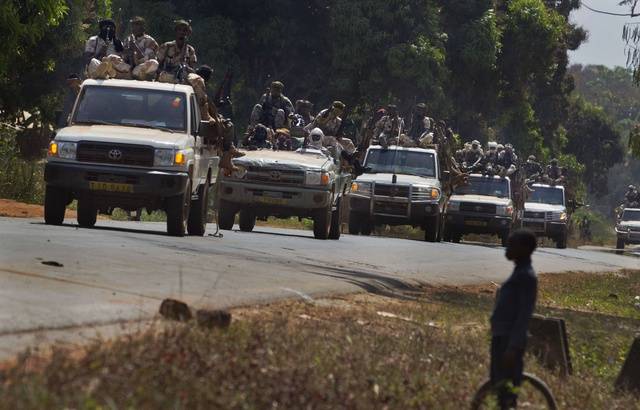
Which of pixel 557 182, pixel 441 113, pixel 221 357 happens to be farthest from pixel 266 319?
pixel 441 113

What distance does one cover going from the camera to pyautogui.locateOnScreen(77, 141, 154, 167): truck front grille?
18688 mm

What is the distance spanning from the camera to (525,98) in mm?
57281

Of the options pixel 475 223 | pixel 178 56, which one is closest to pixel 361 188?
pixel 475 223

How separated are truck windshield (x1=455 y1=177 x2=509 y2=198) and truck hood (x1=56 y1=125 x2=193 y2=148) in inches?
747

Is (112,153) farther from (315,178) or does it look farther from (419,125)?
(419,125)

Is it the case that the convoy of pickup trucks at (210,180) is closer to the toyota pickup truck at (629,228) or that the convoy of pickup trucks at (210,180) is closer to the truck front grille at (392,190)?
the truck front grille at (392,190)

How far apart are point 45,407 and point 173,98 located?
1399 cm

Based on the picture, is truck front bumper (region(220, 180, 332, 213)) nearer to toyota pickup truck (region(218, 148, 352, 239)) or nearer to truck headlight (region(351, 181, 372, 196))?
toyota pickup truck (region(218, 148, 352, 239))

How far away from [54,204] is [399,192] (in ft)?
43.7

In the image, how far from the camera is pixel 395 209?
104 feet

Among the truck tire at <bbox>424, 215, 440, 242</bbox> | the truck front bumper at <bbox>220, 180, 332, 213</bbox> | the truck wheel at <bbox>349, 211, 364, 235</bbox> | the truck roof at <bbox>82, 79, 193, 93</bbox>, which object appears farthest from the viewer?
the truck wheel at <bbox>349, 211, 364, 235</bbox>

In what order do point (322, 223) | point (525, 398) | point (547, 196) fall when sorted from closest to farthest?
point (525, 398)
point (322, 223)
point (547, 196)

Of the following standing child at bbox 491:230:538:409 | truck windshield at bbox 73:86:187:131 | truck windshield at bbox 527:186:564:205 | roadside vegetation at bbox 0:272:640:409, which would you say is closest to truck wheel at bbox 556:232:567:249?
truck windshield at bbox 527:186:564:205

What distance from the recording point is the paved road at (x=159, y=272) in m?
9.97
